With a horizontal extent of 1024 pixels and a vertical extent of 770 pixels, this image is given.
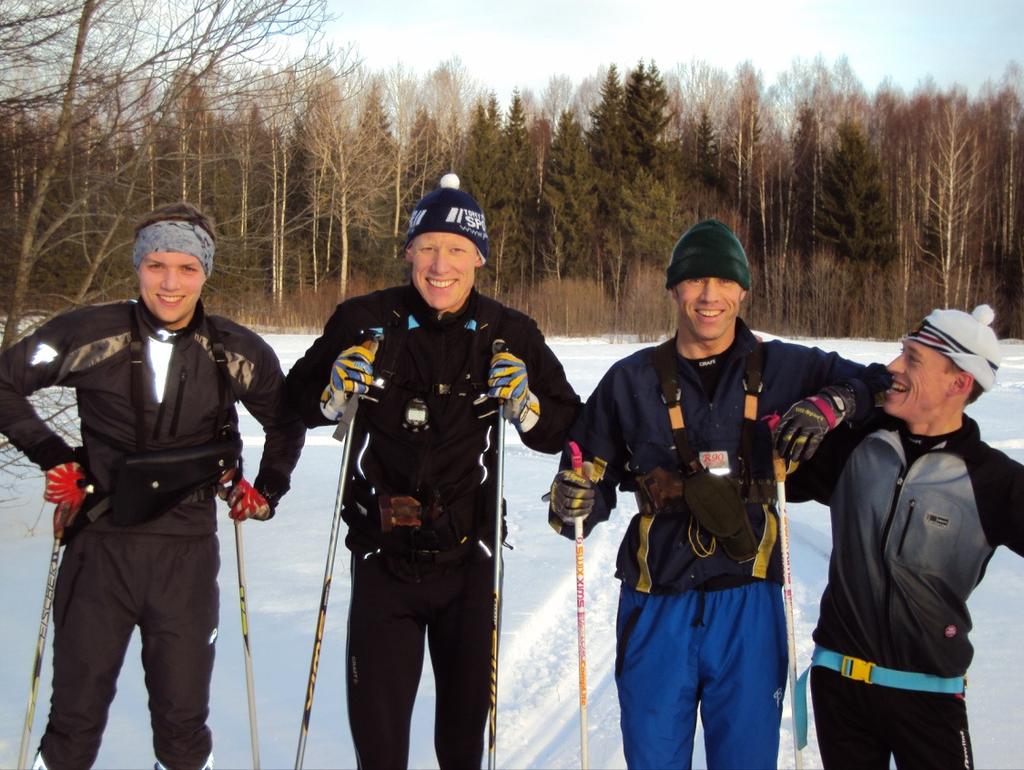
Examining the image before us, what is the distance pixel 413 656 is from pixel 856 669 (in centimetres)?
130

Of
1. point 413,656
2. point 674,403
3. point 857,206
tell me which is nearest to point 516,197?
point 857,206

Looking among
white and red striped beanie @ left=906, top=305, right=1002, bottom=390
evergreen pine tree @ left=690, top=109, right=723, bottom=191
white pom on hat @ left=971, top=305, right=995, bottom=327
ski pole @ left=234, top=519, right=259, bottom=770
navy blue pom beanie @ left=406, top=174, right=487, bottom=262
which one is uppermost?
evergreen pine tree @ left=690, top=109, right=723, bottom=191

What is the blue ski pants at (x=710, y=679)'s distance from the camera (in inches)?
98.1

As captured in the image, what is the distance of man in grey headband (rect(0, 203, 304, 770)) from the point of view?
2.70 meters

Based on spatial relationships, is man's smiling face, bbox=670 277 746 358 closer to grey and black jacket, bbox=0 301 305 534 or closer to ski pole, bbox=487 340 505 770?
ski pole, bbox=487 340 505 770

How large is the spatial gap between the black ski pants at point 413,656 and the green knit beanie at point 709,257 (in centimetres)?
110

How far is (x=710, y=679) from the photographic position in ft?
8.36

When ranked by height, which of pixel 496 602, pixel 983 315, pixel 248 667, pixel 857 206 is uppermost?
pixel 857 206

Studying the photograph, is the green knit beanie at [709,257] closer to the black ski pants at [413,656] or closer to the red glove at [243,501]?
the black ski pants at [413,656]

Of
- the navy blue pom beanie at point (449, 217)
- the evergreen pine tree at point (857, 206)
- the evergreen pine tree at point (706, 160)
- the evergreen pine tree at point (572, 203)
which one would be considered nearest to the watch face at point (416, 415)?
the navy blue pom beanie at point (449, 217)

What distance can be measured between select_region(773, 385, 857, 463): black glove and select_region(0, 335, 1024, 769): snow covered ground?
1.73 m

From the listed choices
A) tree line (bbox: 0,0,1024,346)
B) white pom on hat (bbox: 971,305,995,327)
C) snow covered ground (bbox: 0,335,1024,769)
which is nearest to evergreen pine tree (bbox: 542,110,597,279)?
tree line (bbox: 0,0,1024,346)

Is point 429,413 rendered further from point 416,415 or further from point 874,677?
point 874,677

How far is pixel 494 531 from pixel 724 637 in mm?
773
